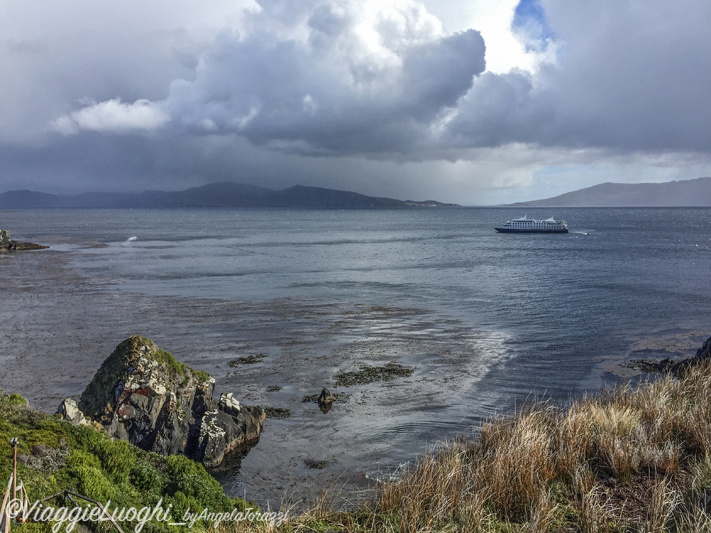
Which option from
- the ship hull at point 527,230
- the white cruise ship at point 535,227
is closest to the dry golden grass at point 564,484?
the ship hull at point 527,230

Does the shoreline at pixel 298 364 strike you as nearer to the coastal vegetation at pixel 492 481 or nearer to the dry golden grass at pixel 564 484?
the dry golden grass at pixel 564 484

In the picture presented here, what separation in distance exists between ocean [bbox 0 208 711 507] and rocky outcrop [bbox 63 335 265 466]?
941 mm

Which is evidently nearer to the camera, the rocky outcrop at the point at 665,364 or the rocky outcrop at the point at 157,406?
the rocky outcrop at the point at 157,406

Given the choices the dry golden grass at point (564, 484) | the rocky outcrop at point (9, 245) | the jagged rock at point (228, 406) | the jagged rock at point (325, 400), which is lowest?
the jagged rock at point (325, 400)

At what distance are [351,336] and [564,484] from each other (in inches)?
788

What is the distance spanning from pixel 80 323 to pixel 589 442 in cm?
2992

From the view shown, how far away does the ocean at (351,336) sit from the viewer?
16.9 meters

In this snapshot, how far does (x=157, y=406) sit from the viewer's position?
14.7 metres

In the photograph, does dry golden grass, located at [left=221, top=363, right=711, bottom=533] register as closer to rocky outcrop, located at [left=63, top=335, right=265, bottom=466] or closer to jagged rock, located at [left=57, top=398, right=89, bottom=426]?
jagged rock, located at [left=57, top=398, right=89, bottom=426]

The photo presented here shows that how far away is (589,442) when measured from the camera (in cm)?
1158

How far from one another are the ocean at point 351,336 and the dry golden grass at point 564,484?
4604 millimetres

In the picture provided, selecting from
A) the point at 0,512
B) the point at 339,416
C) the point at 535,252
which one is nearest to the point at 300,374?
the point at 339,416

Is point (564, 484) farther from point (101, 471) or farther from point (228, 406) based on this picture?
point (228, 406)

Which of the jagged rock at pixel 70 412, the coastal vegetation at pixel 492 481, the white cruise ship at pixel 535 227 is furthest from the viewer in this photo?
the white cruise ship at pixel 535 227
